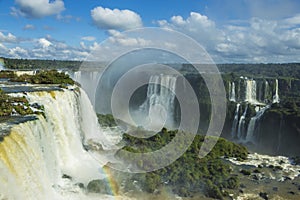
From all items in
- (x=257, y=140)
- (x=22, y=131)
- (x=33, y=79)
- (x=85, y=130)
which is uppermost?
(x=33, y=79)

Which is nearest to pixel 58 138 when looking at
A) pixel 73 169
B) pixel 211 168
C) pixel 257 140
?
pixel 73 169

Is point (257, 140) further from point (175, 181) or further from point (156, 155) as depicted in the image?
point (175, 181)

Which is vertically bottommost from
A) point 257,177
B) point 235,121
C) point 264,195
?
point 264,195

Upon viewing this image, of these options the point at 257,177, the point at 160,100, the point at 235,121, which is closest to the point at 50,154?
the point at 257,177

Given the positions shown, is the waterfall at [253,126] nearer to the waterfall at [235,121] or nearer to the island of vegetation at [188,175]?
the waterfall at [235,121]

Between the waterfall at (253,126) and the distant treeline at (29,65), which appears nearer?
the waterfall at (253,126)

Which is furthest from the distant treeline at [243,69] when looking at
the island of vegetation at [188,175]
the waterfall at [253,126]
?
the island of vegetation at [188,175]

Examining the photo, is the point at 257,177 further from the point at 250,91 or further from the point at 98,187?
the point at 250,91
